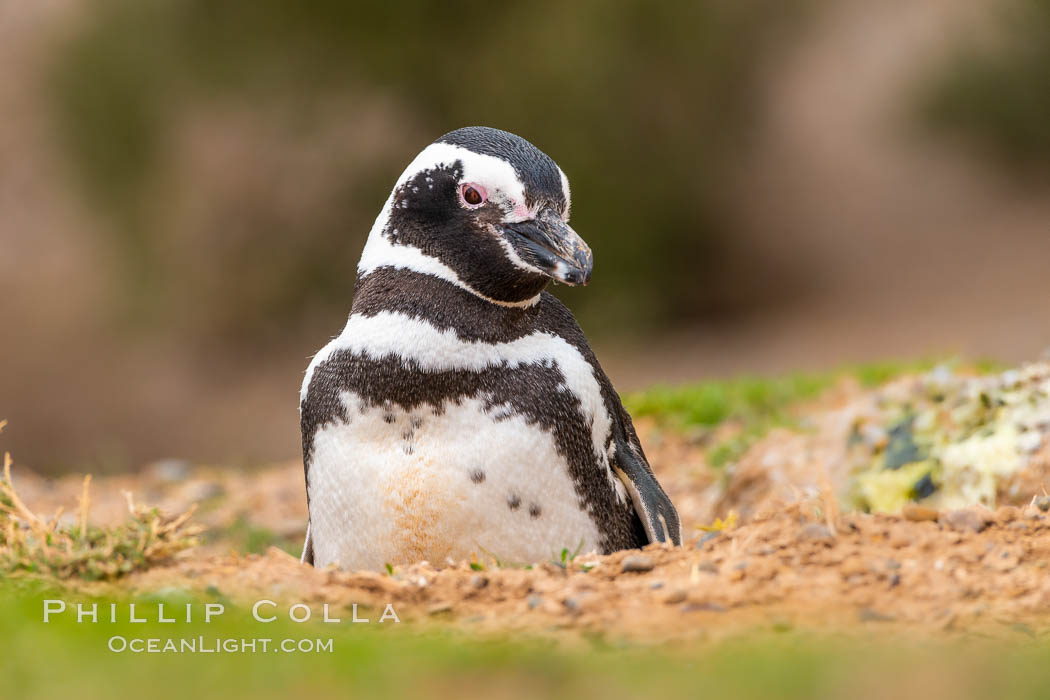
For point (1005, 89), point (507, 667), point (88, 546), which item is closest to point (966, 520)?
point (507, 667)

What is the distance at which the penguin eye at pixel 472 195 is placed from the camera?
426 cm

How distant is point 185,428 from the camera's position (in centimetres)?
1920

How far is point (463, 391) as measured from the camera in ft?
13.8

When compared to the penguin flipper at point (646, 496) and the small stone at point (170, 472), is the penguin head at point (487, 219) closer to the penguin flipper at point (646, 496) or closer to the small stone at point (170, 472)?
the penguin flipper at point (646, 496)

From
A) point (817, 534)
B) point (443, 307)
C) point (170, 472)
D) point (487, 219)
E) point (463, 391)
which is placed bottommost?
point (817, 534)

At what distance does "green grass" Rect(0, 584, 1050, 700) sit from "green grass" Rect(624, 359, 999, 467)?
5416 mm

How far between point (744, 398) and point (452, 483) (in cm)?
501

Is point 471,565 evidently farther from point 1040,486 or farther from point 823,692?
point 1040,486

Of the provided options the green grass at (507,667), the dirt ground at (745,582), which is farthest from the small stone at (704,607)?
the green grass at (507,667)

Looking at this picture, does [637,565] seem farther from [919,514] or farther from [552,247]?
[552,247]

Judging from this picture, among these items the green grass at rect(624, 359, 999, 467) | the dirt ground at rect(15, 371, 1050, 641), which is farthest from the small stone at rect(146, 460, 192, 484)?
the dirt ground at rect(15, 371, 1050, 641)

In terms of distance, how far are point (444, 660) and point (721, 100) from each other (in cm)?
1748

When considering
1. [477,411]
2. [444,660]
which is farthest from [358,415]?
[444,660]

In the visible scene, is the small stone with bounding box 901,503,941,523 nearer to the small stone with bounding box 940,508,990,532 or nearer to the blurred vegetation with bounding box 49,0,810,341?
the small stone with bounding box 940,508,990,532
